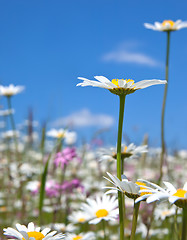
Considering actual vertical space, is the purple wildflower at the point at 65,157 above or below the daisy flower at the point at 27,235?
above

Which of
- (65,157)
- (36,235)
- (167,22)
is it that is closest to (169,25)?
(167,22)

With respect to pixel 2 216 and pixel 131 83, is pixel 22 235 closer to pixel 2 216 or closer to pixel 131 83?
pixel 131 83

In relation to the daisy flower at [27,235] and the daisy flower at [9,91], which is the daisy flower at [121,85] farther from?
the daisy flower at [9,91]

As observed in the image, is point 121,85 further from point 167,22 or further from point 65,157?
point 167,22

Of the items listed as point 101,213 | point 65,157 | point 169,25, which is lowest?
point 101,213

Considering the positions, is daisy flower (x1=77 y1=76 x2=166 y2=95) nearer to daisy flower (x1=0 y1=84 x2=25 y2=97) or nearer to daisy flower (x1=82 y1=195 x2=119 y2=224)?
daisy flower (x1=82 y1=195 x2=119 y2=224)

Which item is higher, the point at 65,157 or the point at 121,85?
the point at 121,85

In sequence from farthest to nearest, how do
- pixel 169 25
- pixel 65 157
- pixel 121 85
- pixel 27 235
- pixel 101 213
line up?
pixel 169 25, pixel 65 157, pixel 101 213, pixel 121 85, pixel 27 235

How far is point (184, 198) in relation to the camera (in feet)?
2.64

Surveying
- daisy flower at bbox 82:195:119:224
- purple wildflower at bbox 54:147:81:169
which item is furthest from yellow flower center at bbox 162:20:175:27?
daisy flower at bbox 82:195:119:224

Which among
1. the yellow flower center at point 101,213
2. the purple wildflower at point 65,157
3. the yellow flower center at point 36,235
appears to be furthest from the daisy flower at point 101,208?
the purple wildflower at point 65,157

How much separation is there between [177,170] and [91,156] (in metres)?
1.58

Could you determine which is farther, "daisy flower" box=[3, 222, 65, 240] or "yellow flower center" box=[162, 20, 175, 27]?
"yellow flower center" box=[162, 20, 175, 27]

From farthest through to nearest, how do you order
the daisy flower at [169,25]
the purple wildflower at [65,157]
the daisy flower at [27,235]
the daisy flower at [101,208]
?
the daisy flower at [169,25], the purple wildflower at [65,157], the daisy flower at [101,208], the daisy flower at [27,235]
